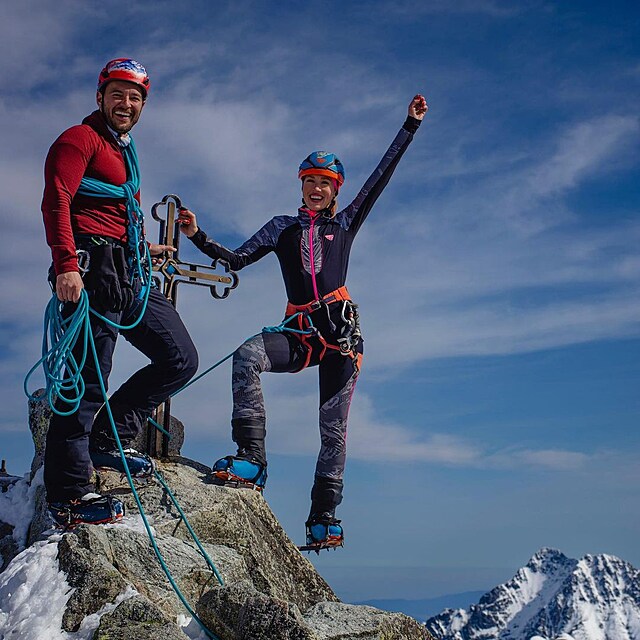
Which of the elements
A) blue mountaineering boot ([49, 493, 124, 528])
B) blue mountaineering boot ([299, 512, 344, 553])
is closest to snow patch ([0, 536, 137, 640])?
blue mountaineering boot ([49, 493, 124, 528])

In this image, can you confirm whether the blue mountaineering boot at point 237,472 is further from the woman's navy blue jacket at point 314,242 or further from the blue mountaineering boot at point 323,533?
the woman's navy blue jacket at point 314,242

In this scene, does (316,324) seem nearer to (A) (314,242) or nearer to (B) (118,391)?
(A) (314,242)

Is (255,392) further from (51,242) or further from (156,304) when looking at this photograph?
(51,242)

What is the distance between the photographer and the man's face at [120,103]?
26.9ft

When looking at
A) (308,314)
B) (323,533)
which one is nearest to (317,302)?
(308,314)

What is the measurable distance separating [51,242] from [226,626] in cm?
365

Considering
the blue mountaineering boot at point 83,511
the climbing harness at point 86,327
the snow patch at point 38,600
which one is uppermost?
the climbing harness at point 86,327

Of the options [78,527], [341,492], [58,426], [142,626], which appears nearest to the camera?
[142,626]

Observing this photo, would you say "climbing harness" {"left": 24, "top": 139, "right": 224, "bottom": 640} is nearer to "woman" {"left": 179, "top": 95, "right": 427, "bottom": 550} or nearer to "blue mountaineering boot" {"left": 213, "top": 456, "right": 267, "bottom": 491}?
"blue mountaineering boot" {"left": 213, "top": 456, "right": 267, "bottom": 491}

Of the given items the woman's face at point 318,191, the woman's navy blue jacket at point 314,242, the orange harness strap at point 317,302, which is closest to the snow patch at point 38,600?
the orange harness strap at point 317,302

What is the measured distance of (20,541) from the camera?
8.93 meters

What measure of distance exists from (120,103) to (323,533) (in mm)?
5172

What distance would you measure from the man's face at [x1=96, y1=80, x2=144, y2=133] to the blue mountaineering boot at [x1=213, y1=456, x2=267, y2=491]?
12.3ft

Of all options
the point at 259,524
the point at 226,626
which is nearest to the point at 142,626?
the point at 226,626
